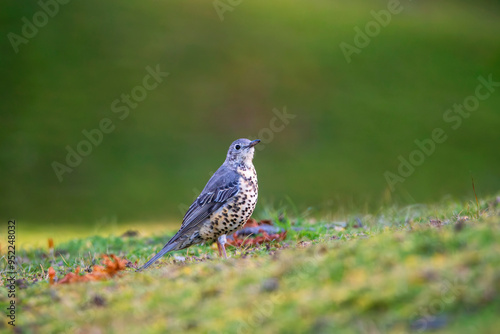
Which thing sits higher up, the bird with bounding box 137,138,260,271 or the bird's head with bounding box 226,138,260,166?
the bird's head with bounding box 226,138,260,166

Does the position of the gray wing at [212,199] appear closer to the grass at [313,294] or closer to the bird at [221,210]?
the bird at [221,210]

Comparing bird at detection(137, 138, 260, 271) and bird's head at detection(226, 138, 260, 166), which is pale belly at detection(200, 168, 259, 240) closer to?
bird at detection(137, 138, 260, 271)

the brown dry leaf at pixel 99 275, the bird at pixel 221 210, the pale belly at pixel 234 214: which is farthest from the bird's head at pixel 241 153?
the brown dry leaf at pixel 99 275

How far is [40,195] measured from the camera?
21781 millimetres

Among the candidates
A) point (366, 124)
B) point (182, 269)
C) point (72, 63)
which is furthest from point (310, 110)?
point (182, 269)

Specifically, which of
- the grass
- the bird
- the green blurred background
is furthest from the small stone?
the green blurred background

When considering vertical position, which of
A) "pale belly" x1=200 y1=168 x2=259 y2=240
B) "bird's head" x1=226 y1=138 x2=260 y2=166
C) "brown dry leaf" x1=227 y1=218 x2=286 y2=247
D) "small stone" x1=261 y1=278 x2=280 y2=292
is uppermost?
"bird's head" x1=226 y1=138 x2=260 y2=166

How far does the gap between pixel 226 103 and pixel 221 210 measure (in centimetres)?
1893

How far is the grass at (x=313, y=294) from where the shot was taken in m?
3.87

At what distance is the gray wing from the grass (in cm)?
210

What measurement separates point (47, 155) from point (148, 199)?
194 inches

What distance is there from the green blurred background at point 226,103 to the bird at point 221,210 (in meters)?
11.2

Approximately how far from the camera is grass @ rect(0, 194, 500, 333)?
3.87m

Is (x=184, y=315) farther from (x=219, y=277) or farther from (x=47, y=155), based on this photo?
(x=47, y=155)
